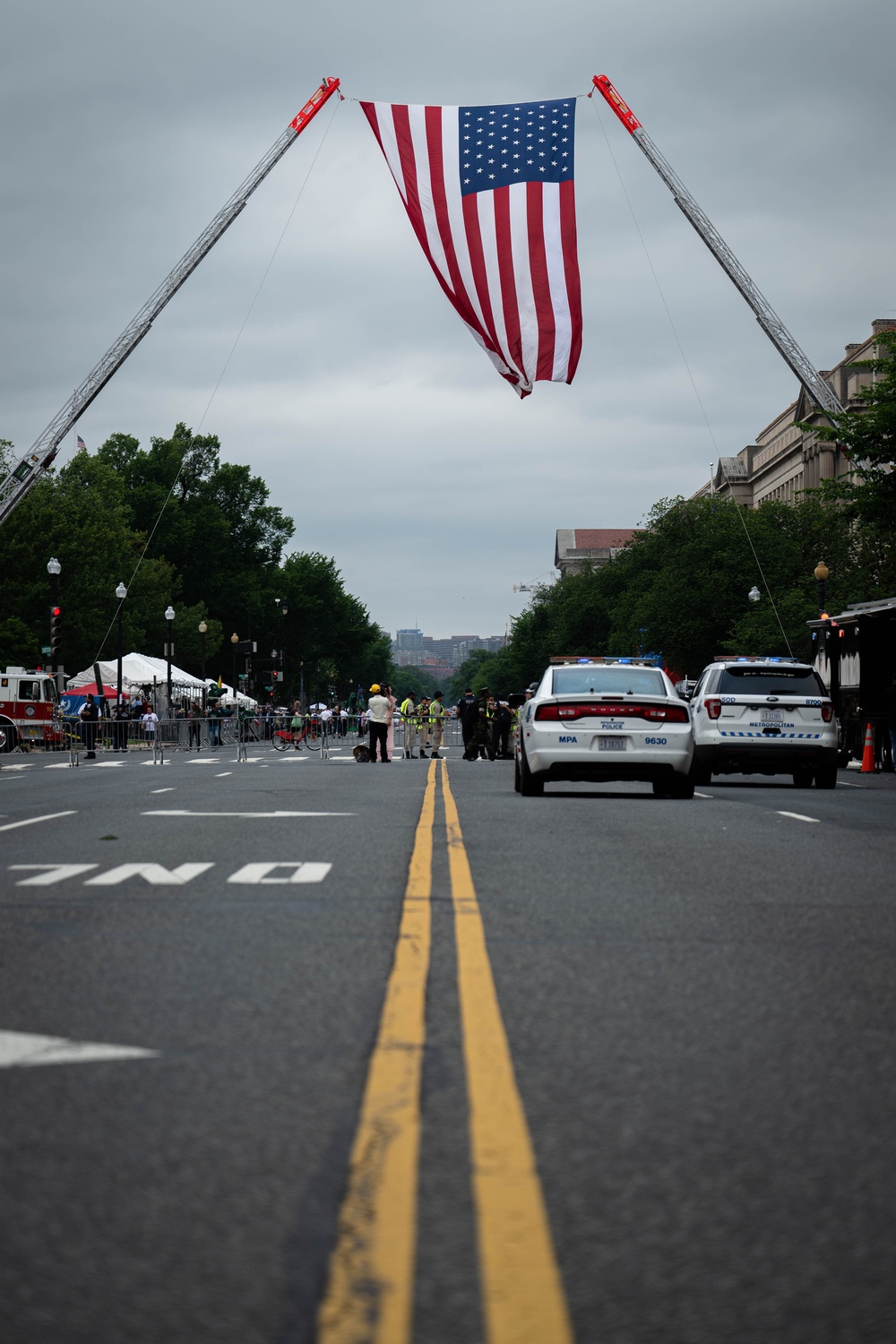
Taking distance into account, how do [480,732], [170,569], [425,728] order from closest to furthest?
1. [480,732]
2. [425,728]
3. [170,569]

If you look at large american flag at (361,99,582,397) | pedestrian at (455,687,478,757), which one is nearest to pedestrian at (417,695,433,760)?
pedestrian at (455,687,478,757)

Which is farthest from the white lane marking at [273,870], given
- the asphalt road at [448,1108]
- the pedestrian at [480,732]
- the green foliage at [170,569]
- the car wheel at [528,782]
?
the green foliage at [170,569]

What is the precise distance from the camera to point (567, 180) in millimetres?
35156

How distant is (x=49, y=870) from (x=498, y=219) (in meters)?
26.0

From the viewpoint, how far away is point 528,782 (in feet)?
66.3

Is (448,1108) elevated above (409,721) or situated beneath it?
situated beneath

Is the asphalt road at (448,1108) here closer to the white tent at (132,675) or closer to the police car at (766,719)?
the police car at (766,719)

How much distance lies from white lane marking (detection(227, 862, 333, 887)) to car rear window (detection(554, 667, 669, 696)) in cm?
898

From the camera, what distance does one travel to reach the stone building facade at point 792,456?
100500mm

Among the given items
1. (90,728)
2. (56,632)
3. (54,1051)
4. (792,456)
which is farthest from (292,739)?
(792,456)

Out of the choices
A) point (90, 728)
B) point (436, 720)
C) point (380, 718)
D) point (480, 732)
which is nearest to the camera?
point (380, 718)

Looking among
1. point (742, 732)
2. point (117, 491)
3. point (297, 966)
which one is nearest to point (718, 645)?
point (117, 491)

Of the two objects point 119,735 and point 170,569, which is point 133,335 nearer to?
point 119,735

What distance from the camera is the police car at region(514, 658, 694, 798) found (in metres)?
19.4
